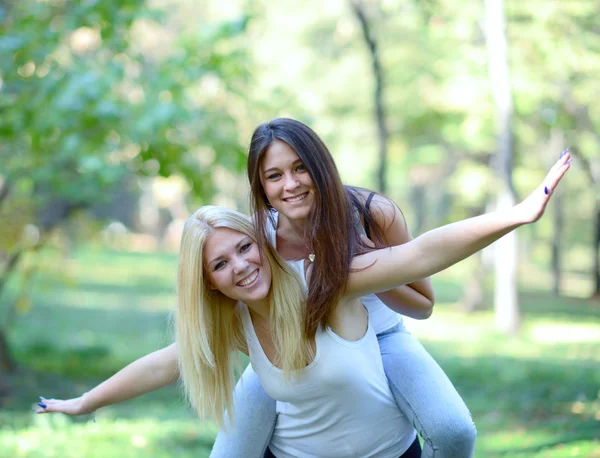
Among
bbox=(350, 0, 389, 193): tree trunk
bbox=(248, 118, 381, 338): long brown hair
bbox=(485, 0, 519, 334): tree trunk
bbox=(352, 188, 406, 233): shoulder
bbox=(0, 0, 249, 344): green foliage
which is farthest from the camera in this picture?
bbox=(485, 0, 519, 334): tree trunk

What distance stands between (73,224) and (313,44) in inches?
517

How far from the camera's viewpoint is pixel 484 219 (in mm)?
2629

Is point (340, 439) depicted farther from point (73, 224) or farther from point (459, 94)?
point (459, 94)

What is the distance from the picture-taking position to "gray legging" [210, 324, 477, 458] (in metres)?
3.00

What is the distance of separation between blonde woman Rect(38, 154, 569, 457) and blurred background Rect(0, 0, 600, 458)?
39cm

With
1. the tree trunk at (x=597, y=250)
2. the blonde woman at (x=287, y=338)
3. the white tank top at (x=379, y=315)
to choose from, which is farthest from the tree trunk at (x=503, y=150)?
the blonde woman at (x=287, y=338)

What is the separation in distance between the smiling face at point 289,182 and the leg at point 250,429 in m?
0.83

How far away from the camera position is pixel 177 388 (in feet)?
32.8

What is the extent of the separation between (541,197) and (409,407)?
1.02m

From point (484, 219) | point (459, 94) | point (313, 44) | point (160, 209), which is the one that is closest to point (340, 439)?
point (484, 219)

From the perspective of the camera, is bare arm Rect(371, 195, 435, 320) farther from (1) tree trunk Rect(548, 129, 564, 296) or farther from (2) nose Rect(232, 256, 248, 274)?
(1) tree trunk Rect(548, 129, 564, 296)

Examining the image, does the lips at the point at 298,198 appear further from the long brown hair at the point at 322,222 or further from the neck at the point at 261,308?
the neck at the point at 261,308

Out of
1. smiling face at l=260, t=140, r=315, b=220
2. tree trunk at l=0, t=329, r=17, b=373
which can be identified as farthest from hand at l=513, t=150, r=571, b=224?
tree trunk at l=0, t=329, r=17, b=373

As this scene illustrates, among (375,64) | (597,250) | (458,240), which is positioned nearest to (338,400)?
(458,240)
